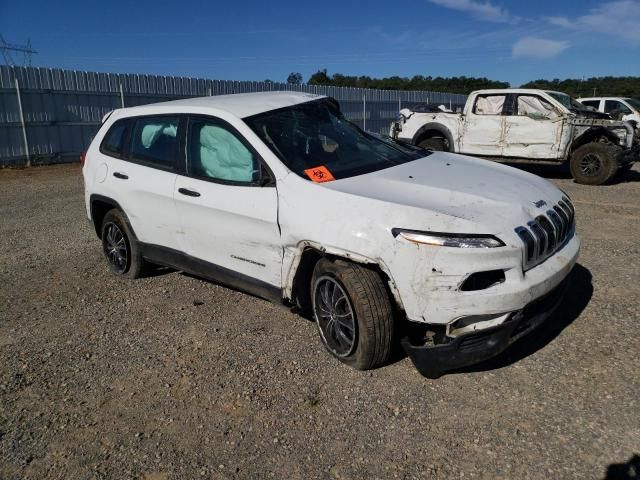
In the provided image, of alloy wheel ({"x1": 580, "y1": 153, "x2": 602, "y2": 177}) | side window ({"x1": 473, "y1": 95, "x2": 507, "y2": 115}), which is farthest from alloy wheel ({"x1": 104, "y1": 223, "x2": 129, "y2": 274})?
alloy wheel ({"x1": 580, "y1": 153, "x2": 602, "y2": 177})

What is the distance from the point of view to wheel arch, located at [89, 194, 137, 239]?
15.8ft

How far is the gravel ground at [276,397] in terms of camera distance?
2557mm

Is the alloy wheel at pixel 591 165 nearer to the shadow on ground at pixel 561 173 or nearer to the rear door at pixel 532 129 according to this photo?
the rear door at pixel 532 129

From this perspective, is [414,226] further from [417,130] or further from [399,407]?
[417,130]

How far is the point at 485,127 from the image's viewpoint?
11.2 metres

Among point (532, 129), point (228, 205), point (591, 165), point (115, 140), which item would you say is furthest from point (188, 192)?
point (591, 165)

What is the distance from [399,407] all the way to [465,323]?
0.62m

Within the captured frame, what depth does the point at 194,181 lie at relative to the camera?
399 cm

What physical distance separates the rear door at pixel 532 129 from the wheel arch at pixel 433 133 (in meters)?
1.28

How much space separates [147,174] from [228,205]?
1.18 m

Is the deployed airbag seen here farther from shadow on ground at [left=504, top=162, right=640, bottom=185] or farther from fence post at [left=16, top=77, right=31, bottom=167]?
fence post at [left=16, top=77, right=31, bottom=167]

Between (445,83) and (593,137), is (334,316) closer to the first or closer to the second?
(593,137)

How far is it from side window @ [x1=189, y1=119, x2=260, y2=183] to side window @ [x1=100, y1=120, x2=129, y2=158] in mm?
1125

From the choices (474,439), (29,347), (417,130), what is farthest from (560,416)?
(417,130)
